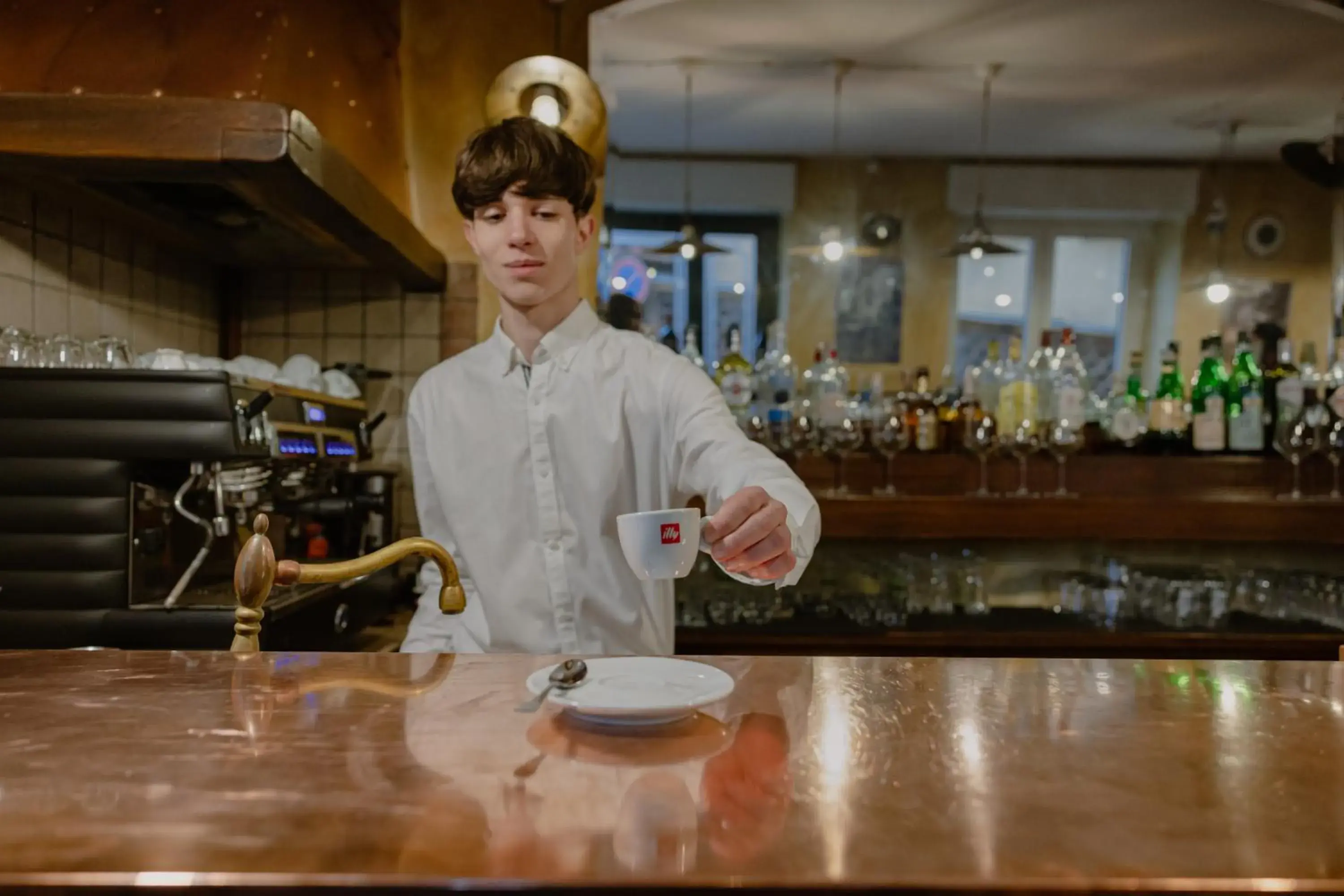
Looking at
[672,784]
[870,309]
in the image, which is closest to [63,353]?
[672,784]

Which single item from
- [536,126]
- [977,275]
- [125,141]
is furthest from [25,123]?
[977,275]

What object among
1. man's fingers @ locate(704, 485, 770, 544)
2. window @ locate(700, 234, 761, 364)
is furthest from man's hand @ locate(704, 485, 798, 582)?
window @ locate(700, 234, 761, 364)

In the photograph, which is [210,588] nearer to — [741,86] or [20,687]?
[20,687]

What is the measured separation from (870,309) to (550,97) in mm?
3821

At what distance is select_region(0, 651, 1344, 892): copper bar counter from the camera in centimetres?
57

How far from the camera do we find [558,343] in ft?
5.54

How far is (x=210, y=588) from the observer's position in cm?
188

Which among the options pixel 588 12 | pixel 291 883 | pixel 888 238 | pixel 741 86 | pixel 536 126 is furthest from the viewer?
pixel 888 238

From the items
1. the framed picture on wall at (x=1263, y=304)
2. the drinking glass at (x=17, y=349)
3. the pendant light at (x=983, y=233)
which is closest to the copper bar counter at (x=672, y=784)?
the drinking glass at (x=17, y=349)

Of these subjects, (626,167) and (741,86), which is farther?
(626,167)

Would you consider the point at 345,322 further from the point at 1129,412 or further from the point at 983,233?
the point at 983,233

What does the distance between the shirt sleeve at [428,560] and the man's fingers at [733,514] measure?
0.64 m

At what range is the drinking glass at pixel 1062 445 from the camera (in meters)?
2.62

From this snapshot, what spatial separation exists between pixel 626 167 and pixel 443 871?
5.82m
